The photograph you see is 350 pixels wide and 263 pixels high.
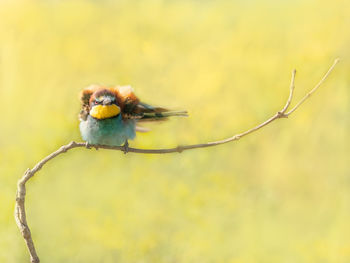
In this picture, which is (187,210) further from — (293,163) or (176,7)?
(176,7)

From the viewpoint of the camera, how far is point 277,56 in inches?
143

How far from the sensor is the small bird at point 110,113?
142 cm

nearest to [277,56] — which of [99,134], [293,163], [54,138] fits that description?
[293,163]

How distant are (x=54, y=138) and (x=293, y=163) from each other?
146 cm

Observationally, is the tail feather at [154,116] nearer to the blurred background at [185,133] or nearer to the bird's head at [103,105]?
the bird's head at [103,105]

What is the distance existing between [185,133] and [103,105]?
57.6 inches

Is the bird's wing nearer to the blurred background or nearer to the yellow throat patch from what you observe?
the yellow throat patch

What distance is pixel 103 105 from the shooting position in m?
1.42

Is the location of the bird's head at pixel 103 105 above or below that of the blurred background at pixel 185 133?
above

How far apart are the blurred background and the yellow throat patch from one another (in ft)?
1.38

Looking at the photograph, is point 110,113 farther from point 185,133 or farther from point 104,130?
point 185,133

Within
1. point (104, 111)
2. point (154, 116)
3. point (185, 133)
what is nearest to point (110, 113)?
point (104, 111)

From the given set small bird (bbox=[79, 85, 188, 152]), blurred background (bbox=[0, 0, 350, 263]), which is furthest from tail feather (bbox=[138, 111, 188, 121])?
blurred background (bbox=[0, 0, 350, 263])

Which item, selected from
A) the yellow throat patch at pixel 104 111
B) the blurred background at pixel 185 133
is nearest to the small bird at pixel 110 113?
the yellow throat patch at pixel 104 111
